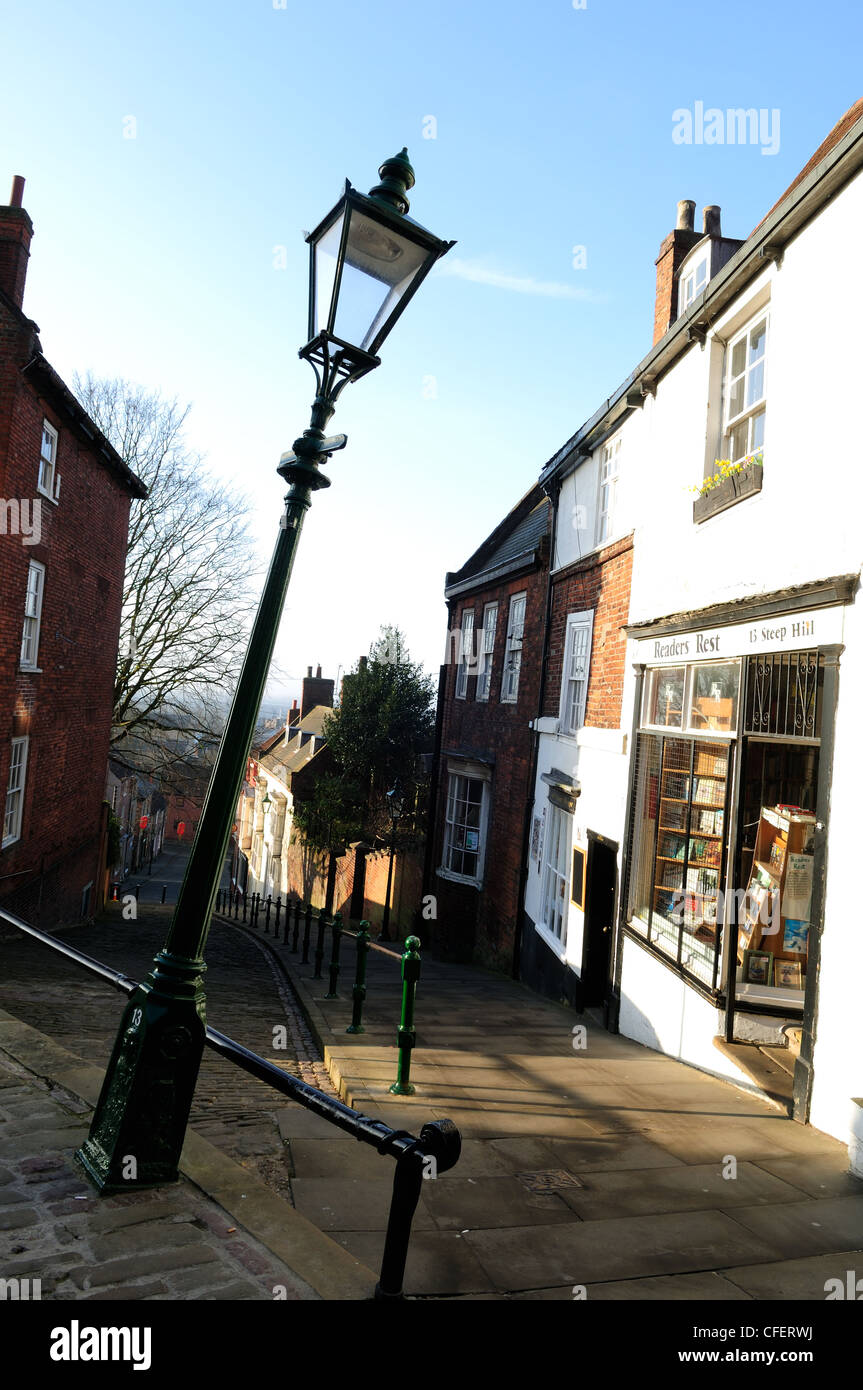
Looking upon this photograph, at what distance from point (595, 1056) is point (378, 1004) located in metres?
3.04

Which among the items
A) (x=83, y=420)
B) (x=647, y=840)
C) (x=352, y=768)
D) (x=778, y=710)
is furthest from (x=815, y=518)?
(x=352, y=768)

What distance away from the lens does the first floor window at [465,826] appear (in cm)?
1695

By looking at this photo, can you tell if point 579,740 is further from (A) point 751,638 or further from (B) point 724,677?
(A) point 751,638

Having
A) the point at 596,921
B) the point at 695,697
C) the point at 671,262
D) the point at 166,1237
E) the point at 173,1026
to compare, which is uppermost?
the point at 671,262

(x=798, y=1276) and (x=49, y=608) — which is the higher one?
(x=49, y=608)

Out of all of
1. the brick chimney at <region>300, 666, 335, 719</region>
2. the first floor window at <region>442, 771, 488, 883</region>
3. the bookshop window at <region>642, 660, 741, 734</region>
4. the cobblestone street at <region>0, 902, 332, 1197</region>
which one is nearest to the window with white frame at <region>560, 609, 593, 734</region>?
the bookshop window at <region>642, 660, 741, 734</region>

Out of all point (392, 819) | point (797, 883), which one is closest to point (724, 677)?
point (797, 883)

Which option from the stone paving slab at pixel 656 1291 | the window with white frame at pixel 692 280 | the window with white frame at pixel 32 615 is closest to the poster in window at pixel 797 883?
the stone paving slab at pixel 656 1291

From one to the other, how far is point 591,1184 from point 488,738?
488 inches

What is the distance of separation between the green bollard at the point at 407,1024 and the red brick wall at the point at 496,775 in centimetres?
818

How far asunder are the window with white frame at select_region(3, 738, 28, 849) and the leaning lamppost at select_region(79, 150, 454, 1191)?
12.4 metres

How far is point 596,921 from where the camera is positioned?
10.2 m

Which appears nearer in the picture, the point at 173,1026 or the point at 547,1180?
the point at 173,1026
